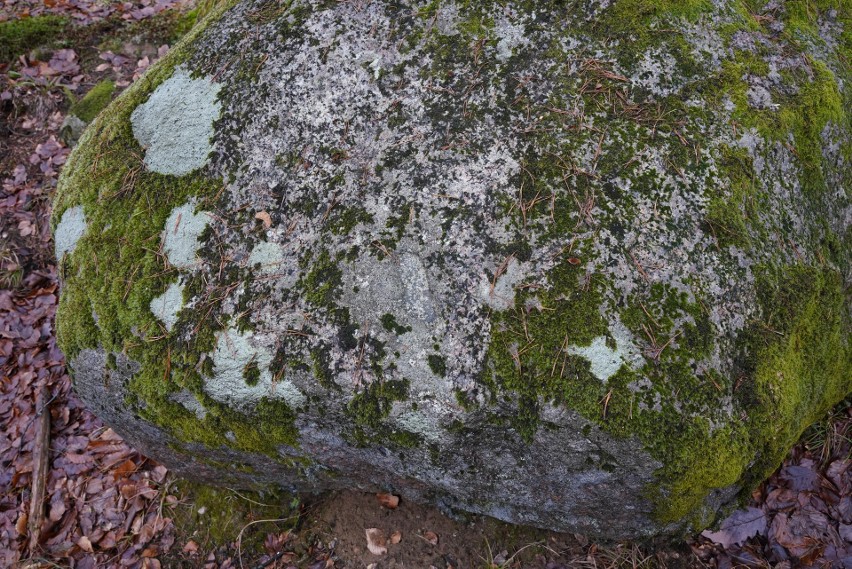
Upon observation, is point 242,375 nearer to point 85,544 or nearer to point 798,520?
point 85,544

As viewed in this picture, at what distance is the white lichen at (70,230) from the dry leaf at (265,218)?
1.16 metres

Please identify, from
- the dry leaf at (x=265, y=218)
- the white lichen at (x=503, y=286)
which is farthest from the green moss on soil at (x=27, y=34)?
the white lichen at (x=503, y=286)

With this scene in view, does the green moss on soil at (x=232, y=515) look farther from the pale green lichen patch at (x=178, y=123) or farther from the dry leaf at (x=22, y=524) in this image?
the pale green lichen patch at (x=178, y=123)

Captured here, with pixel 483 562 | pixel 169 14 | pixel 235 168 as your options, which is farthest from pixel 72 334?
pixel 169 14

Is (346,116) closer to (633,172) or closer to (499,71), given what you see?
(499,71)

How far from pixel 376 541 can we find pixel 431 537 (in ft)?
1.15

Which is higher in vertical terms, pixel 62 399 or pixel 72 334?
pixel 72 334

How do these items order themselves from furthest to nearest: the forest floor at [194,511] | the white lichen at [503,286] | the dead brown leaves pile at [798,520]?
the forest floor at [194,511]
the dead brown leaves pile at [798,520]
the white lichen at [503,286]

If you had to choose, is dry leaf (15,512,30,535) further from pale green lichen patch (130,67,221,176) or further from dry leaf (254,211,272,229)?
dry leaf (254,211,272,229)

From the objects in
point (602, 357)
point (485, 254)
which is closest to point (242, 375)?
point (485, 254)

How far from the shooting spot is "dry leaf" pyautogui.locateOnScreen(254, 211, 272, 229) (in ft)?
9.75

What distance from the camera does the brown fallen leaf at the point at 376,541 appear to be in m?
3.52

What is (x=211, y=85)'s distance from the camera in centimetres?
335

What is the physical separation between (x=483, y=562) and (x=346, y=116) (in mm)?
2719
